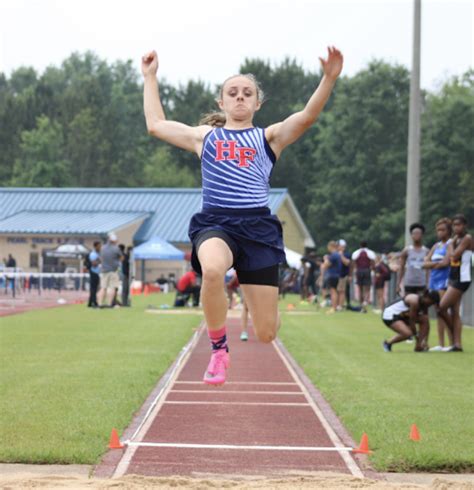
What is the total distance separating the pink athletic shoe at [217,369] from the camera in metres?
7.35

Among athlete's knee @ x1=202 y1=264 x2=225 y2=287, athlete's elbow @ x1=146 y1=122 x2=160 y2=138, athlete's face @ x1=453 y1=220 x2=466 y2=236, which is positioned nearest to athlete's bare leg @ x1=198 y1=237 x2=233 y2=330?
athlete's knee @ x1=202 y1=264 x2=225 y2=287

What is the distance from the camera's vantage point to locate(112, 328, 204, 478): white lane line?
7.58 m

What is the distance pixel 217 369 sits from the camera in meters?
7.42

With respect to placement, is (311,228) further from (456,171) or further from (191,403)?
(191,403)

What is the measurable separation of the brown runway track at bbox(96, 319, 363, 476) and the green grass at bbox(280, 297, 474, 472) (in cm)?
35

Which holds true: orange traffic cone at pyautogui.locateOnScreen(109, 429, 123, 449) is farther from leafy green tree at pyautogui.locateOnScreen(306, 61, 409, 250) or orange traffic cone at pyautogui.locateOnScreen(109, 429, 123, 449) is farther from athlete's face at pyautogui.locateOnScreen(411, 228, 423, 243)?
leafy green tree at pyautogui.locateOnScreen(306, 61, 409, 250)

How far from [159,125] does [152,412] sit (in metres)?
3.43

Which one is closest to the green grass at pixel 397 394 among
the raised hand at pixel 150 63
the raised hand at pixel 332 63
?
the raised hand at pixel 332 63

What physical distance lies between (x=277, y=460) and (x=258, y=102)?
2.61 metres

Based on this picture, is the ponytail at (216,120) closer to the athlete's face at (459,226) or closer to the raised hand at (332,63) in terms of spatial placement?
the raised hand at (332,63)

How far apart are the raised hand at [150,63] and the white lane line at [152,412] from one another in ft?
9.09

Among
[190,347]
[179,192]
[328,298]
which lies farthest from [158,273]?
[190,347]

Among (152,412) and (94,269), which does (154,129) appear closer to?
(152,412)

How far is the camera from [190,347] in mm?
17703
